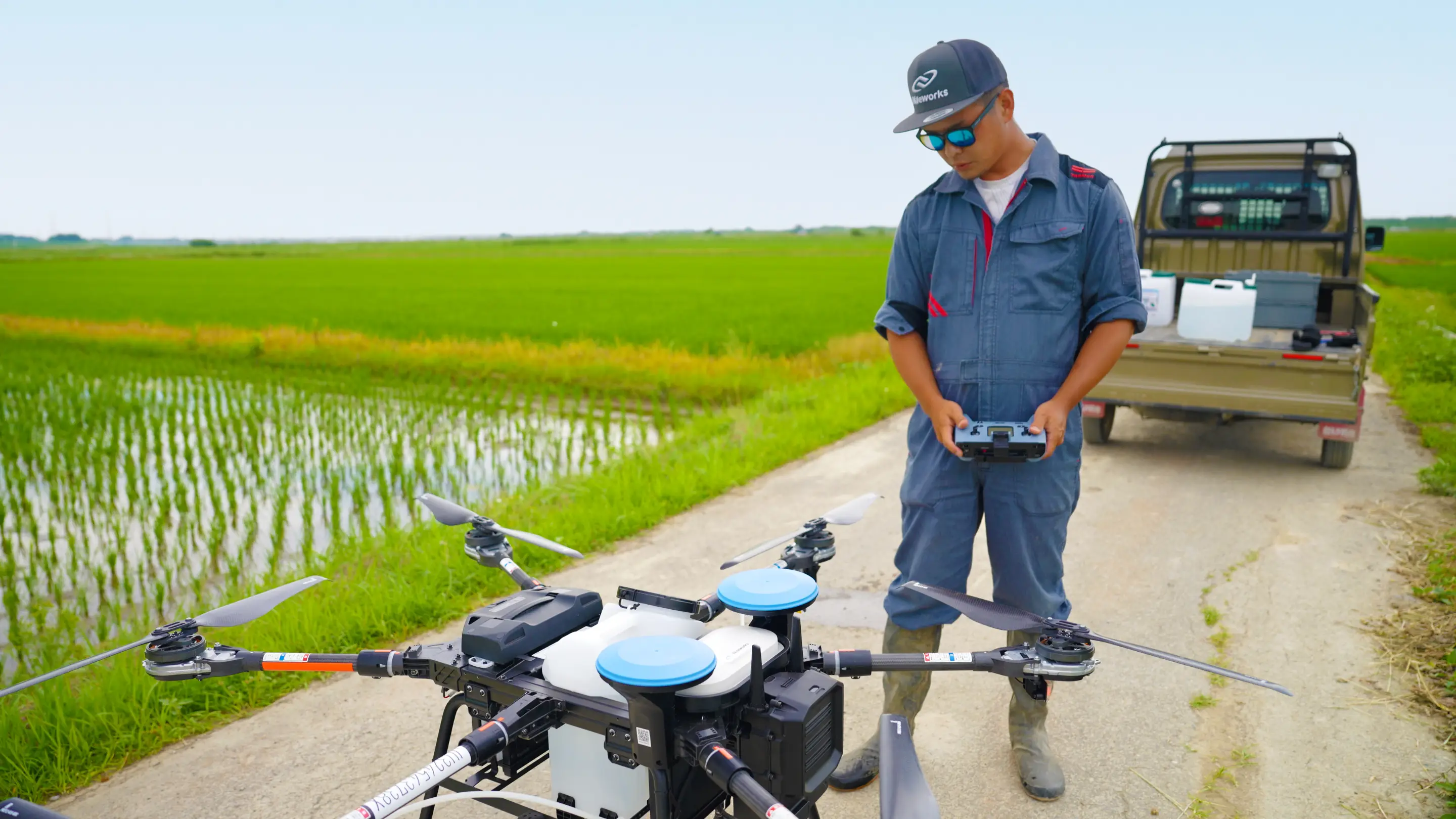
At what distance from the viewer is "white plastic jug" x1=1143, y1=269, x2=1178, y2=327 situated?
713cm

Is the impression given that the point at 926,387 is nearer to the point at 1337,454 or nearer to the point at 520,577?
the point at 520,577

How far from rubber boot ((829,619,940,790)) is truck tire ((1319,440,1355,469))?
193 inches

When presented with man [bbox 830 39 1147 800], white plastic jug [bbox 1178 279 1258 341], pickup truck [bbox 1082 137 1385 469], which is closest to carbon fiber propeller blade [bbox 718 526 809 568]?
man [bbox 830 39 1147 800]

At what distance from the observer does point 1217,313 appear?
21.3 ft

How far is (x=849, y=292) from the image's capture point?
24.4 metres

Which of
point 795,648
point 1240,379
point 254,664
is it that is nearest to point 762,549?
point 795,648

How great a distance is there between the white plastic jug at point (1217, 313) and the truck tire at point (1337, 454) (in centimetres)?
88

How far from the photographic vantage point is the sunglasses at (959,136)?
2.33 m

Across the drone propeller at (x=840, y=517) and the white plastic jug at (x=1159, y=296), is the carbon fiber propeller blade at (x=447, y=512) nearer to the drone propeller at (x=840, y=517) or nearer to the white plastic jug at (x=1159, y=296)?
the drone propeller at (x=840, y=517)

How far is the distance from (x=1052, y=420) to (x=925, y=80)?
907 millimetres

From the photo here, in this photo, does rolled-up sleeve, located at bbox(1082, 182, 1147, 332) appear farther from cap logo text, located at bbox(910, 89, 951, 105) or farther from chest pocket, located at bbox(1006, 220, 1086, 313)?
cap logo text, located at bbox(910, 89, 951, 105)

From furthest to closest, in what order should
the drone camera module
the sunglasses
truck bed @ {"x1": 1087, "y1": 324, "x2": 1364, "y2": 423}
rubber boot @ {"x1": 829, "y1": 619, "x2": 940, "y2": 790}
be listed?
truck bed @ {"x1": 1087, "y1": 324, "x2": 1364, "y2": 423} → rubber boot @ {"x1": 829, "y1": 619, "x2": 940, "y2": 790} → the sunglasses → the drone camera module

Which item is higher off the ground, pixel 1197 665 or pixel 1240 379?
pixel 1197 665

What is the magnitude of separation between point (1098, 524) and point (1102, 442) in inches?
81.7
